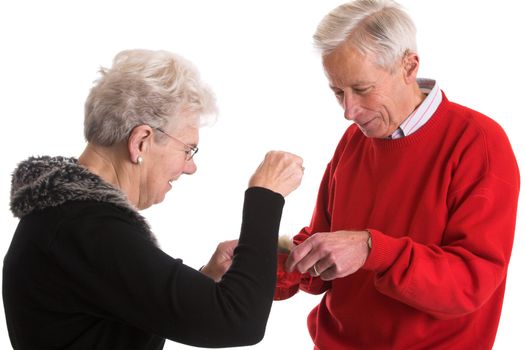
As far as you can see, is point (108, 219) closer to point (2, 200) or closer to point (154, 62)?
point (154, 62)

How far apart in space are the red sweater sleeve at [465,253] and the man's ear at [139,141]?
63 cm

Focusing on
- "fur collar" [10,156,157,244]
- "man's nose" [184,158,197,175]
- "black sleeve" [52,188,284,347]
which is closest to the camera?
"black sleeve" [52,188,284,347]

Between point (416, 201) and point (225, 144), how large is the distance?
1.81 m

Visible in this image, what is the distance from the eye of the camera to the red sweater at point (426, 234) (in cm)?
180

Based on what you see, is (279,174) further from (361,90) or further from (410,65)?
(410,65)

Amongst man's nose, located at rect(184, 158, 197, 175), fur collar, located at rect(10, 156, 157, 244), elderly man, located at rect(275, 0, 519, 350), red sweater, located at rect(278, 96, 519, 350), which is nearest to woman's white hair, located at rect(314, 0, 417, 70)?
elderly man, located at rect(275, 0, 519, 350)

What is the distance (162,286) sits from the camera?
1590 millimetres

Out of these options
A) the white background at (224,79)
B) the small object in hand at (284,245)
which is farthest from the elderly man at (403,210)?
the white background at (224,79)

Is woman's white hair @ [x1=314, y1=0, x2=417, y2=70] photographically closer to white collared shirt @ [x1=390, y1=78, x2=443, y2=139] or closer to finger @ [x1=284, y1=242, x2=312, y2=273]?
white collared shirt @ [x1=390, y1=78, x2=443, y2=139]

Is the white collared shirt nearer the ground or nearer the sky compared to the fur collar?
nearer the sky

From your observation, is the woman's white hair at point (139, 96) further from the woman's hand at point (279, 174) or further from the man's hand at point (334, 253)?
the man's hand at point (334, 253)

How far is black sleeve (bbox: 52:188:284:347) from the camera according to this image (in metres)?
1.59

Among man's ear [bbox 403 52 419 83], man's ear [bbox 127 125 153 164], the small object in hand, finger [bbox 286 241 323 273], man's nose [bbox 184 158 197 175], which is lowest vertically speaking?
the small object in hand

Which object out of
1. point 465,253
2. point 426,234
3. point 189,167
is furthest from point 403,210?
point 189,167
